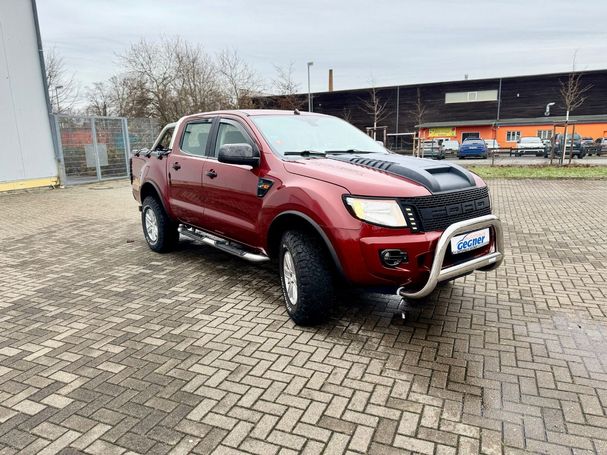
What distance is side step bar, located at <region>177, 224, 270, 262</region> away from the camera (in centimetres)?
429

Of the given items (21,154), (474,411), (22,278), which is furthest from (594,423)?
(21,154)

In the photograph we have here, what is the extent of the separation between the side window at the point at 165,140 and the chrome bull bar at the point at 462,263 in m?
4.11

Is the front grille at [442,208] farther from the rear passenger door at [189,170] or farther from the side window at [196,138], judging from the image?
the side window at [196,138]

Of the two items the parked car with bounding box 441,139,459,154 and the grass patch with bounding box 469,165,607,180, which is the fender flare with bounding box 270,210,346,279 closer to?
the grass patch with bounding box 469,165,607,180

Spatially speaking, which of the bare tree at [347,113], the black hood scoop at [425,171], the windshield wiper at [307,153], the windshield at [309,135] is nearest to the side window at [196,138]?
the windshield at [309,135]

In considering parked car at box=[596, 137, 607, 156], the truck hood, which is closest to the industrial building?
parked car at box=[596, 137, 607, 156]

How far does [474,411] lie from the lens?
2.61 metres

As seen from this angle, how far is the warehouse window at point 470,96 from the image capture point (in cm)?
4253

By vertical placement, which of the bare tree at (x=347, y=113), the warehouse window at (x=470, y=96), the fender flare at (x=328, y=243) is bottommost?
the fender flare at (x=328, y=243)

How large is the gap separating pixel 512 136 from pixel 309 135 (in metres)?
42.0

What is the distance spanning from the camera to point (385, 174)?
3.51 metres

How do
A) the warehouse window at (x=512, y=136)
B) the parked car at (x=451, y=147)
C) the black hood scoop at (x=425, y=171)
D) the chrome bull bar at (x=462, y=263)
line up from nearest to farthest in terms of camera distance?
the chrome bull bar at (x=462, y=263) → the black hood scoop at (x=425, y=171) → the parked car at (x=451, y=147) → the warehouse window at (x=512, y=136)

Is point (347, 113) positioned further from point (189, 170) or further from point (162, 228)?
point (189, 170)

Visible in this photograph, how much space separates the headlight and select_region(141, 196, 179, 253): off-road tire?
138 inches
